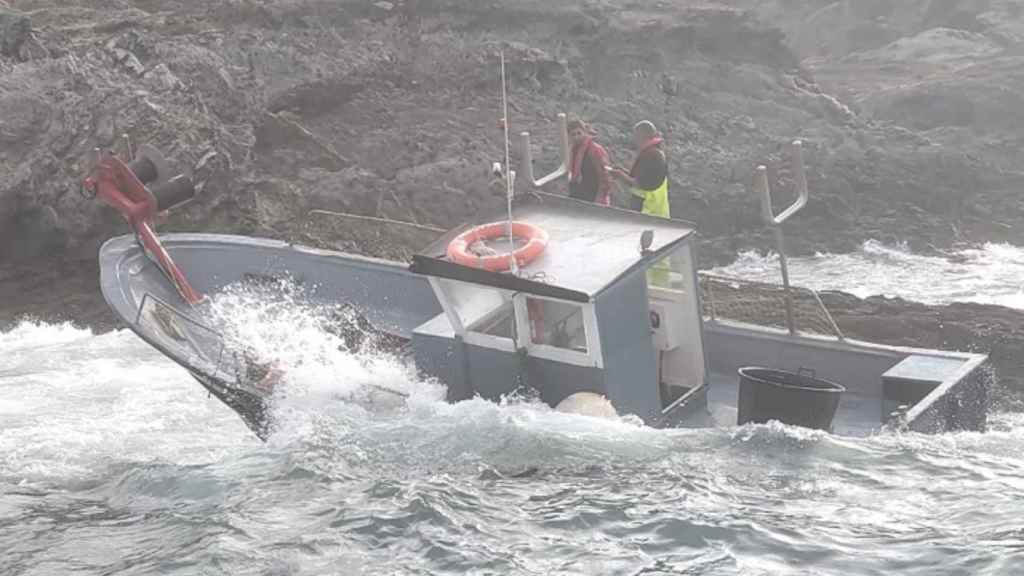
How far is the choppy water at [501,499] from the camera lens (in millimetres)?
7859

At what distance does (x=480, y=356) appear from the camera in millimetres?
9352

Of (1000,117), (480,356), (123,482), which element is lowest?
(1000,117)

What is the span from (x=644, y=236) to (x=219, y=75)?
35.5 ft

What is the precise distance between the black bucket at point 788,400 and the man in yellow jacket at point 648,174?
86.2 inches

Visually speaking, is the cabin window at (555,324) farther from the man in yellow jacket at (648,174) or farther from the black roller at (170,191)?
the black roller at (170,191)

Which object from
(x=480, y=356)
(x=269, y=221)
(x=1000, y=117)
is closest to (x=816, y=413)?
(x=480, y=356)

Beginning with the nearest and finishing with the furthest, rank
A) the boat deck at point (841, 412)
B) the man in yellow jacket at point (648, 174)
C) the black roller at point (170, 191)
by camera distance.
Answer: the boat deck at point (841, 412) → the black roller at point (170, 191) → the man in yellow jacket at point (648, 174)

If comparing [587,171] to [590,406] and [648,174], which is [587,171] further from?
[590,406]

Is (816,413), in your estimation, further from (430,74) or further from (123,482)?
(430,74)

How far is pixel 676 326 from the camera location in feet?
32.8

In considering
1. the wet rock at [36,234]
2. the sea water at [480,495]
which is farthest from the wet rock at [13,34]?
the sea water at [480,495]

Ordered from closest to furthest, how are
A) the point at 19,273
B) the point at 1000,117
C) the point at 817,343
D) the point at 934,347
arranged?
the point at 817,343 < the point at 934,347 < the point at 19,273 < the point at 1000,117

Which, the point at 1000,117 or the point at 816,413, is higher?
the point at 816,413

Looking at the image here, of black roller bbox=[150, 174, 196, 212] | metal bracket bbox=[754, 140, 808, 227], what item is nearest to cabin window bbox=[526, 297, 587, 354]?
metal bracket bbox=[754, 140, 808, 227]
